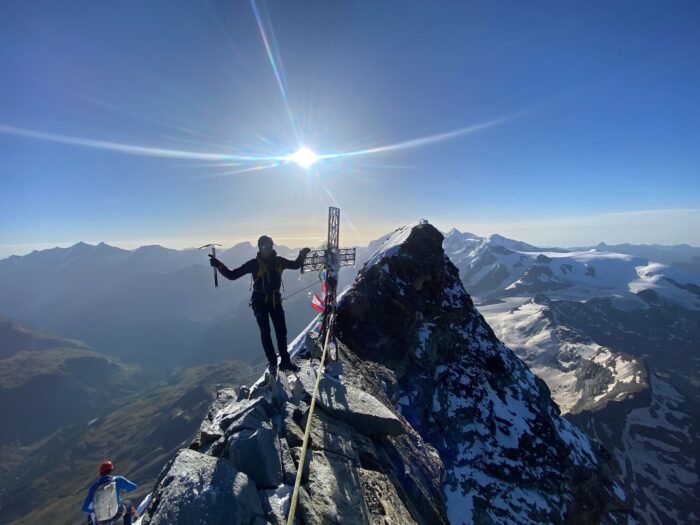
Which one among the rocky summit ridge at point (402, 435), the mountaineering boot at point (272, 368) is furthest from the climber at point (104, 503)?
the mountaineering boot at point (272, 368)

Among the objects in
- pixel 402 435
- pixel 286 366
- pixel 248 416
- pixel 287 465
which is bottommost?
pixel 402 435

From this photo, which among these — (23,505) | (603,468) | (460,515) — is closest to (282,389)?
(460,515)

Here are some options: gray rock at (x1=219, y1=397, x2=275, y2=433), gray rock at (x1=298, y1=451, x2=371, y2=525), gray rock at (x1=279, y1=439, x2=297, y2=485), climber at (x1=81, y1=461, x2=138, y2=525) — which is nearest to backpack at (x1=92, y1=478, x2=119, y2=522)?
climber at (x1=81, y1=461, x2=138, y2=525)

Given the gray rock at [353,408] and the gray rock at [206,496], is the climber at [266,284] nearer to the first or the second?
the gray rock at [353,408]

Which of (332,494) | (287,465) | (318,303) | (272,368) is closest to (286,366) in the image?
(272,368)

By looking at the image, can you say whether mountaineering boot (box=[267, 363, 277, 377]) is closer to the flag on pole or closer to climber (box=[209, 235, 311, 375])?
climber (box=[209, 235, 311, 375])

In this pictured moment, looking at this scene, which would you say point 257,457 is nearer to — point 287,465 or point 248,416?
point 287,465

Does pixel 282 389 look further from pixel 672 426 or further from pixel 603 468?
pixel 672 426
